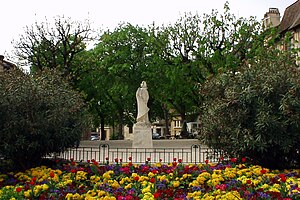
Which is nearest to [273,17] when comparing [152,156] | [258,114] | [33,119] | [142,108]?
[142,108]

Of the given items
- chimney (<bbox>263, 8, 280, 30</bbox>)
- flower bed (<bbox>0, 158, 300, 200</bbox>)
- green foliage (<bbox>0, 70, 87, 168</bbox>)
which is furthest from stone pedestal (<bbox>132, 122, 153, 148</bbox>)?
chimney (<bbox>263, 8, 280, 30</bbox>)

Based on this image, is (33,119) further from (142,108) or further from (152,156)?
(142,108)

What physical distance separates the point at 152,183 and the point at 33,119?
192 inches

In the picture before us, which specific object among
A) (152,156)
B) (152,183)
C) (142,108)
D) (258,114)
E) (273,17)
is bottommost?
(152,183)

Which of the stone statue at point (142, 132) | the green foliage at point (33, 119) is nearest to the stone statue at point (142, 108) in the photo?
the stone statue at point (142, 132)

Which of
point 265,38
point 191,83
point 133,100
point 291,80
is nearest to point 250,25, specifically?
point 265,38

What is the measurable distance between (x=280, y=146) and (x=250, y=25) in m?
19.9

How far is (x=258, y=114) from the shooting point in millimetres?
11523

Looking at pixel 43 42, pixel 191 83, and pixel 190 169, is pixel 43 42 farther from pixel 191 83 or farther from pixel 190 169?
pixel 190 169

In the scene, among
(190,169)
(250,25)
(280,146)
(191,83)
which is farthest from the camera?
(191,83)

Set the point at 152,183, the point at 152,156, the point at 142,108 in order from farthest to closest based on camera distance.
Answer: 1. the point at 142,108
2. the point at 152,156
3. the point at 152,183

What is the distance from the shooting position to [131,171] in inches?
440

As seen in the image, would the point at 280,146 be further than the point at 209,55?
No

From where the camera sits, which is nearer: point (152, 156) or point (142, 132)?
point (152, 156)
